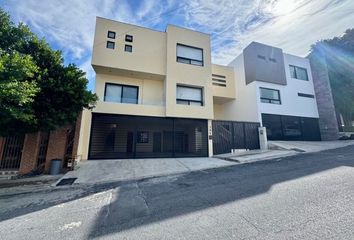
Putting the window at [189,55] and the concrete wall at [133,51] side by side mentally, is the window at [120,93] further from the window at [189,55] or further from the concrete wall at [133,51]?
the window at [189,55]

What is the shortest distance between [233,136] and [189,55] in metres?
7.83

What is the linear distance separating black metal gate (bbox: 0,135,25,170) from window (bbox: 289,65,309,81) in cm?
2380

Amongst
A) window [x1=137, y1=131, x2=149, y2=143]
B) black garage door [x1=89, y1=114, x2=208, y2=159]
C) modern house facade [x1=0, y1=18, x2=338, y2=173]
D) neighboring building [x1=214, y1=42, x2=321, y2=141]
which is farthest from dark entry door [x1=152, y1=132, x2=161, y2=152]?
neighboring building [x1=214, y1=42, x2=321, y2=141]

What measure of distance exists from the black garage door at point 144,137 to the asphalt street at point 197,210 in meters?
6.40

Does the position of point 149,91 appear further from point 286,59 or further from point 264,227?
point 286,59

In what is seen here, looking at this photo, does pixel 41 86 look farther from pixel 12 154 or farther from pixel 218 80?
pixel 218 80

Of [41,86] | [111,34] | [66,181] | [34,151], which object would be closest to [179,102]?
[111,34]

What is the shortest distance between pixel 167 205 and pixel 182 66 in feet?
36.6

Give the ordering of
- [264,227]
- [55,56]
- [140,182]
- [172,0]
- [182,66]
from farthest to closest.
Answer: [182,66] < [172,0] < [55,56] < [140,182] < [264,227]

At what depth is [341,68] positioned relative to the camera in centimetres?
1875

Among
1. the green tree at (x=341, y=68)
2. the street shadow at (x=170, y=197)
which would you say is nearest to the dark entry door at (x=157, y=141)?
the street shadow at (x=170, y=197)

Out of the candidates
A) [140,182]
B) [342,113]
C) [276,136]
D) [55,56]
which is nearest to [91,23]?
[55,56]

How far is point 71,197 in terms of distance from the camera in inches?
202

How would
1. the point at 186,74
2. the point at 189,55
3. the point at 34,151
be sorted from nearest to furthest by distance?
the point at 34,151
the point at 186,74
the point at 189,55
